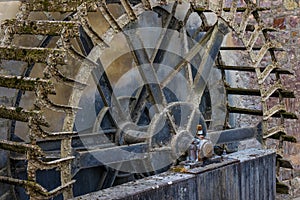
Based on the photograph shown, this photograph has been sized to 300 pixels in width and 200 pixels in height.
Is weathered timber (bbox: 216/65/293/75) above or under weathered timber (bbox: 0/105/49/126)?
above

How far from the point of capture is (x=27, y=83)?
3.94 meters

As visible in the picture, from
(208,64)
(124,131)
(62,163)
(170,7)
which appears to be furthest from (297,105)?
(62,163)

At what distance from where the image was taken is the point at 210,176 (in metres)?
4.76

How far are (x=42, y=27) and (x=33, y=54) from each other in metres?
0.27

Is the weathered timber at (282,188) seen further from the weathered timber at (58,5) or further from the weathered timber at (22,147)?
the weathered timber at (22,147)

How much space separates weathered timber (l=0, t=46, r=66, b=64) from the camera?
12.8ft

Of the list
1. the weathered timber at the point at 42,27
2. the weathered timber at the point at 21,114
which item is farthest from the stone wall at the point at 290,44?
the weathered timber at the point at 21,114

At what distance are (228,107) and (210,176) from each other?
1785mm

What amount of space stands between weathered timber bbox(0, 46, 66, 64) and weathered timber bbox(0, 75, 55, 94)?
15 centimetres

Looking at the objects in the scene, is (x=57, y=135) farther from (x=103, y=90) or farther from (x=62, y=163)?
(x=103, y=90)

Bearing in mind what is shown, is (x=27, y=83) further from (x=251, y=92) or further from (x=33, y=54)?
(x=251, y=92)

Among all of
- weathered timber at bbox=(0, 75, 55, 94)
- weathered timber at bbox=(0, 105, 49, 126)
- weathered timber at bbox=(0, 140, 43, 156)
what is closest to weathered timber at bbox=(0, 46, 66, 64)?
weathered timber at bbox=(0, 75, 55, 94)

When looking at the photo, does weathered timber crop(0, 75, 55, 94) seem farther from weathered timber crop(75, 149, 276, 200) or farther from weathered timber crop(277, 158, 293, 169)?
weathered timber crop(277, 158, 293, 169)

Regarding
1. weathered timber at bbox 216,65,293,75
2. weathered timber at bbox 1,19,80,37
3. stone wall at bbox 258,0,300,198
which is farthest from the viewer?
stone wall at bbox 258,0,300,198
